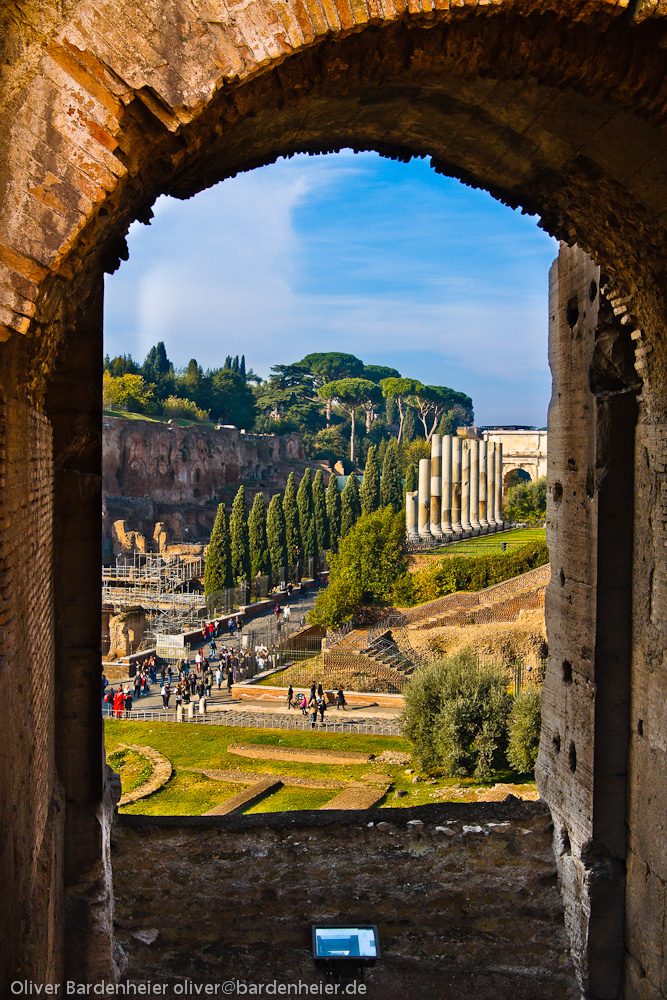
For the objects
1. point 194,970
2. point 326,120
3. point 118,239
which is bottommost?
point 194,970

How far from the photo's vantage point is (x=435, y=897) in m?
5.00

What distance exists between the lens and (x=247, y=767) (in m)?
11.4

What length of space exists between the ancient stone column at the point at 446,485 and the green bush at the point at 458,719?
20.4 meters

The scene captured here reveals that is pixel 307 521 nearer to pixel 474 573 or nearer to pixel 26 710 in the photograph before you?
pixel 474 573

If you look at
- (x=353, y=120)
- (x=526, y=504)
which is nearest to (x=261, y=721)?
(x=353, y=120)

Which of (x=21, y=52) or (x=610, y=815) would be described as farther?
(x=610, y=815)

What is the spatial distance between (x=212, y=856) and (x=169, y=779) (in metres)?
6.36

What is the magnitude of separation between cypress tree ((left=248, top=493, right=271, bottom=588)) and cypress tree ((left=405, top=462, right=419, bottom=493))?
10007mm

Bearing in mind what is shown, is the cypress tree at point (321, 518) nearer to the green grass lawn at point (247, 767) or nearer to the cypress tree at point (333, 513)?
the cypress tree at point (333, 513)

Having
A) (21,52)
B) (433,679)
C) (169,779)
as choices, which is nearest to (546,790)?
(21,52)

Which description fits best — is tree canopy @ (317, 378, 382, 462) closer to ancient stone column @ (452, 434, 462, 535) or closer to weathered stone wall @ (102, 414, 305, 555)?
weathered stone wall @ (102, 414, 305, 555)

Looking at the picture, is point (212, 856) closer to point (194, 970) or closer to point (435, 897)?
point (194, 970)

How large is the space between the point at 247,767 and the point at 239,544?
47.7 ft

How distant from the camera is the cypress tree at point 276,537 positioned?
2730 centimetres
